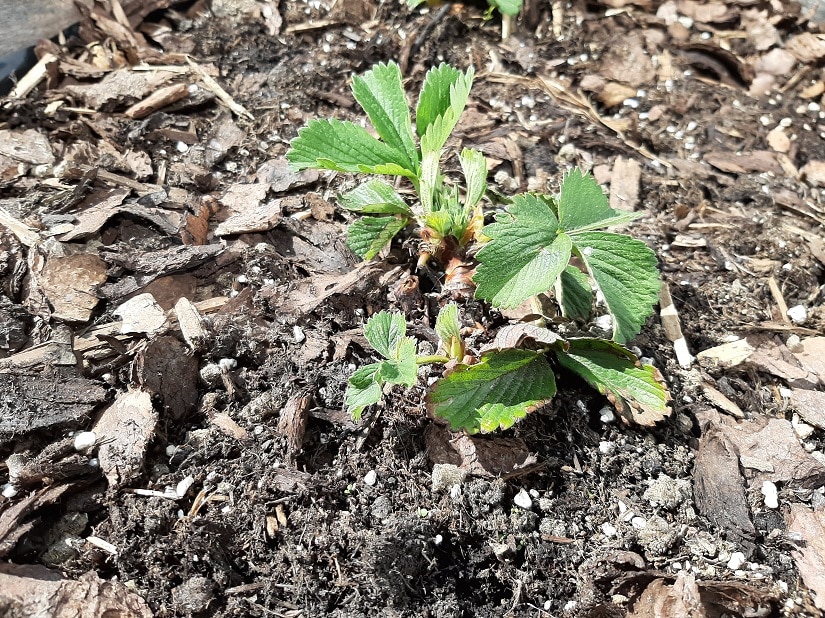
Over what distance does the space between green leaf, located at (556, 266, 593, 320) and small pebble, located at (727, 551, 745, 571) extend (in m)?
0.54

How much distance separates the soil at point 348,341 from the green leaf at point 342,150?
0.79ft

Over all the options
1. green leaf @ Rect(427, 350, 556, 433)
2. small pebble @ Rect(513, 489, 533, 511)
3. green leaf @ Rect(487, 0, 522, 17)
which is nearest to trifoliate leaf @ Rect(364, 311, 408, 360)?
green leaf @ Rect(427, 350, 556, 433)

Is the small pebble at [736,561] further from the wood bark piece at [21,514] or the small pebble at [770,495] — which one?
the wood bark piece at [21,514]

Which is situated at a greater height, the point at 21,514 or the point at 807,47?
the point at 807,47

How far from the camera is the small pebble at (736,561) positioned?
126cm

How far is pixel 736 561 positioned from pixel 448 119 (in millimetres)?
1012

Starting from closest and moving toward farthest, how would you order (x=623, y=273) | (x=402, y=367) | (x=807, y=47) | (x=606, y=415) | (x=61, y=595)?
(x=61, y=595)
(x=402, y=367)
(x=623, y=273)
(x=606, y=415)
(x=807, y=47)

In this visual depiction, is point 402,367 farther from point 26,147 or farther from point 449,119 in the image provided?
point 26,147

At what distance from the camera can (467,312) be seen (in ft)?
4.98

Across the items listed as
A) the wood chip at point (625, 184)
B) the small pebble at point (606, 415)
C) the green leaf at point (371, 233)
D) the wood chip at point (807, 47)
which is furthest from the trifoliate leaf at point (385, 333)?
the wood chip at point (807, 47)

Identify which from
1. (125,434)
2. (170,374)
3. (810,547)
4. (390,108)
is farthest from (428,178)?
(810,547)

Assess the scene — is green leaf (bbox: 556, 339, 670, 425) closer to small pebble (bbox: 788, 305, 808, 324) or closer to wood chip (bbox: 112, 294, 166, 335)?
small pebble (bbox: 788, 305, 808, 324)

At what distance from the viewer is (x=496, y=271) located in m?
1.29

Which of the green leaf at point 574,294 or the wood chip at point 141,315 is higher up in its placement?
the green leaf at point 574,294
